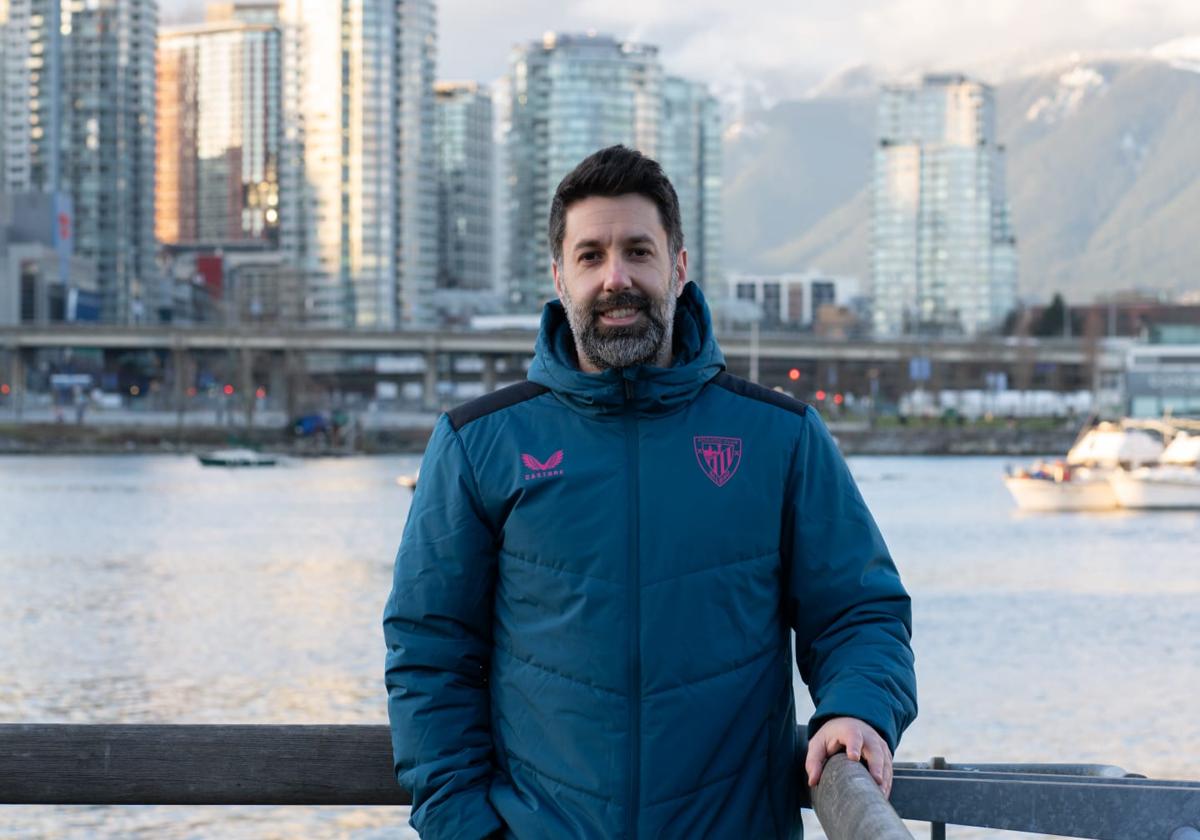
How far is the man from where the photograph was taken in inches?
143

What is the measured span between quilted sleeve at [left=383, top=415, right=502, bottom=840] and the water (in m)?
7.31

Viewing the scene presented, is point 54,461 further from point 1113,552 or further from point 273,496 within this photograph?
point 1113,552

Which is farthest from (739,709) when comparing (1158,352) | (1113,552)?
(1158,352)

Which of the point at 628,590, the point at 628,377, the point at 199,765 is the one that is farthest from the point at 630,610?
the point at 199,765

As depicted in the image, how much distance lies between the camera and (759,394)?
3.85 metres

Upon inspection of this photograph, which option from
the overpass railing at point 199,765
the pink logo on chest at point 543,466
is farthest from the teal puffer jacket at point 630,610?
the overpass railing at point 199,765

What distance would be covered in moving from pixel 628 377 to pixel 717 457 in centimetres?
23

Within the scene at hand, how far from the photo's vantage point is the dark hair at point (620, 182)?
150 inches

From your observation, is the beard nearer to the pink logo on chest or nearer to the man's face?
the man's face

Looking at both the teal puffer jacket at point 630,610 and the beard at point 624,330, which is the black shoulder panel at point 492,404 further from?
the beard at point 624,330

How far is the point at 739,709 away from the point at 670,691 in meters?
0.15

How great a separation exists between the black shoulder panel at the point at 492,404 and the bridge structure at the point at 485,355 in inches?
4474

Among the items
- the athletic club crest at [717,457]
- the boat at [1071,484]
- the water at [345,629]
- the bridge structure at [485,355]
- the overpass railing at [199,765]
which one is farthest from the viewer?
the bridge structure at [485,355]

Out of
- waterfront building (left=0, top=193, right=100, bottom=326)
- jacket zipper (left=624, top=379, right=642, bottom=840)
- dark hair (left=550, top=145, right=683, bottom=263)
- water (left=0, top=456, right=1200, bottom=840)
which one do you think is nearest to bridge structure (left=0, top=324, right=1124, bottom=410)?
waterfront building (left=0, top=193, right=100, bottom=326)
